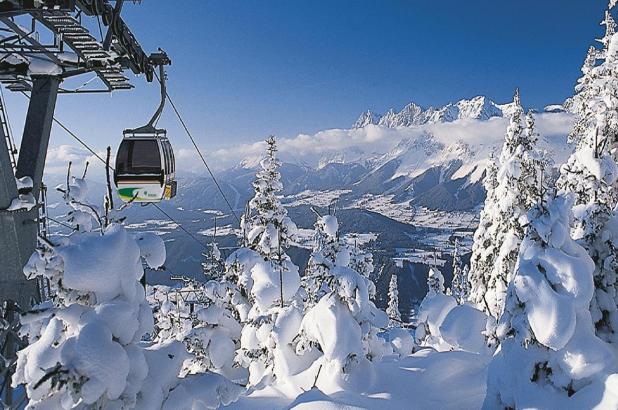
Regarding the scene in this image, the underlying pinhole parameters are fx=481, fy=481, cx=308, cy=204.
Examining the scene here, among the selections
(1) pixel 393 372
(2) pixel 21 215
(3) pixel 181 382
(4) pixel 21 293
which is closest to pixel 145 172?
(2) pixel 21 215

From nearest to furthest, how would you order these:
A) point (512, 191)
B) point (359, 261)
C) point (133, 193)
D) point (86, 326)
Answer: point (86, 326) < point (133, 193) < point (512, 191) < point (359, 261)

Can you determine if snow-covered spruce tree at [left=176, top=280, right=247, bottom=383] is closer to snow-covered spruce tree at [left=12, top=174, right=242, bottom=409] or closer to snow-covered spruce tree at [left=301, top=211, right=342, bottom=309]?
snow-covered spruce tree at [left=301, top=211, right=342, bottom=309]

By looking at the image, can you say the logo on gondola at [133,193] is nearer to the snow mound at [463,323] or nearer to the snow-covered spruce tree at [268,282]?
the snow-covered spruce tree at [268,282]

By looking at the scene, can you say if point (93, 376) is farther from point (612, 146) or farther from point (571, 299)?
point (612, 146)

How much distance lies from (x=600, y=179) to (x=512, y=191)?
6674 mm

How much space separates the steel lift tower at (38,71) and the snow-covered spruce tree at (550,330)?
591 centimetres

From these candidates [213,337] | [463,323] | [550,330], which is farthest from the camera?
[213,337]

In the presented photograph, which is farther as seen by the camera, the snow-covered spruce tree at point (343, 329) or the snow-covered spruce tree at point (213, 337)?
the snow-covered spruce tree at point (213, 337)

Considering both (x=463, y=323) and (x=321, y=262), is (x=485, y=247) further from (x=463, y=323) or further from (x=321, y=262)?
(x=321, y=262)

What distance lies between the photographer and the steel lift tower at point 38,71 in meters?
5.32

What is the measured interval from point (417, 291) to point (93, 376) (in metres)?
129

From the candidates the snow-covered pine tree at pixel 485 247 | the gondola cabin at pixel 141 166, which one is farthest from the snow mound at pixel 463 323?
the snow-covered pine tree at pixel 485 247

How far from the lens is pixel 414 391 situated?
8.80 metres

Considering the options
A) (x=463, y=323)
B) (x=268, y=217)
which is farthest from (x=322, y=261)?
(x=268, y=217)
